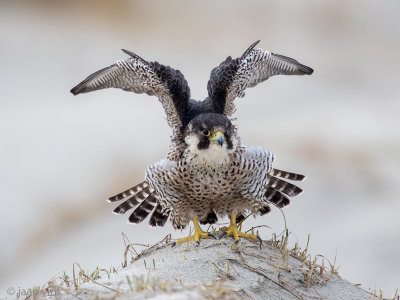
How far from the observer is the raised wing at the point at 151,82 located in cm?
764

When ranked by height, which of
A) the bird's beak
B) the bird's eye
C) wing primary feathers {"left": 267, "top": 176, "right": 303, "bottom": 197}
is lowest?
the bird's beak

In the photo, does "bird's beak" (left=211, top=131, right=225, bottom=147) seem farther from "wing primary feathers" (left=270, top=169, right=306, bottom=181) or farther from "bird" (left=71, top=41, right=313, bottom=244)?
"wing primary feathers" (left=270, top=169, right=306, bottom=181)

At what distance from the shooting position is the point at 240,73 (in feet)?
25.5

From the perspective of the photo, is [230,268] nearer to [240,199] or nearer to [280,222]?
[240,199]

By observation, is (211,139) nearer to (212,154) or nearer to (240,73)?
(212,154)

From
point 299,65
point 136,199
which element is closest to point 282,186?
point 299,65

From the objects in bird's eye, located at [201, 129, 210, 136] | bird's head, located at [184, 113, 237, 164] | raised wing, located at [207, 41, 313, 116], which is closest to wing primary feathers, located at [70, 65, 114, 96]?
raised wing, located at [207, 41, 313, 116]

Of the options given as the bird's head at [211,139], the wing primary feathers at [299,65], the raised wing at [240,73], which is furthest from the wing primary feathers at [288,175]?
the wing primary feathers at [299,65]

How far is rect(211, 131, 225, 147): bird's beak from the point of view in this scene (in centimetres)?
688

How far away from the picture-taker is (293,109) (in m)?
16.0

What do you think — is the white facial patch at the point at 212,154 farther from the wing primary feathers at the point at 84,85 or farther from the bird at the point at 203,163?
the wing primary feathers at the point at 84,85

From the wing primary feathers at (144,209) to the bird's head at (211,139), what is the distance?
115 centimetres

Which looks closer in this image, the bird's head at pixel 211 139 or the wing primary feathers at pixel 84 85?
the bird's head at pixel 211 139

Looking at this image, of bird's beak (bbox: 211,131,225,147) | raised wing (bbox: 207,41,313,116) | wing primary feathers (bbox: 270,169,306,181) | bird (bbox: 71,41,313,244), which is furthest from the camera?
wing primary feathers (bbox: 270,169,306,181)
